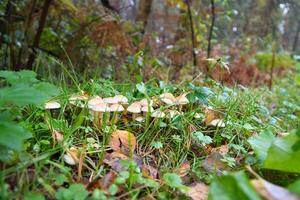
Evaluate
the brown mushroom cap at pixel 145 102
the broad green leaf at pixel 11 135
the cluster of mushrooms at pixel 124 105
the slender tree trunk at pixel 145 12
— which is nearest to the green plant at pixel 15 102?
the broad green leaf at pixel 11 135

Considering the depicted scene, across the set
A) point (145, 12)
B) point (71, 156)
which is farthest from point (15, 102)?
point (145, 12)

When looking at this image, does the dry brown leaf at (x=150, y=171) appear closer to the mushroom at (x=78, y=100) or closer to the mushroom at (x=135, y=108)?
the mushroom at (x=135, y=108)

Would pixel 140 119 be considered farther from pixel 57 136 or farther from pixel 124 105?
pixel 57 136

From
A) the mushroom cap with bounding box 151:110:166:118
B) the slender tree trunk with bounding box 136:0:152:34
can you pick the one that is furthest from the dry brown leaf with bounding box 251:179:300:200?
the slender tree trunk with bounding box 136:0:152:34

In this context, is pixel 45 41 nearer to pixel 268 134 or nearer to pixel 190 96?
pixel 190 96

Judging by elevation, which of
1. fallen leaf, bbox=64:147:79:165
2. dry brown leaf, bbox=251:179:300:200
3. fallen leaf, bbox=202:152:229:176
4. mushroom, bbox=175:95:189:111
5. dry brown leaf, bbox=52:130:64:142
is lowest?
fallen leaf, bbox=202:152:229:176

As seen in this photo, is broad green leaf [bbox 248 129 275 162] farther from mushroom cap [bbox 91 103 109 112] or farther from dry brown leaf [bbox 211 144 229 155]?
mushroom cap [bbox 91 103 109 112]

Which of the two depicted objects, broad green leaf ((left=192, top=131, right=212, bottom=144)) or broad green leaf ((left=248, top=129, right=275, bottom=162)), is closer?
broad green leaf ((left=248, top=129, right=275, bottom=162))
